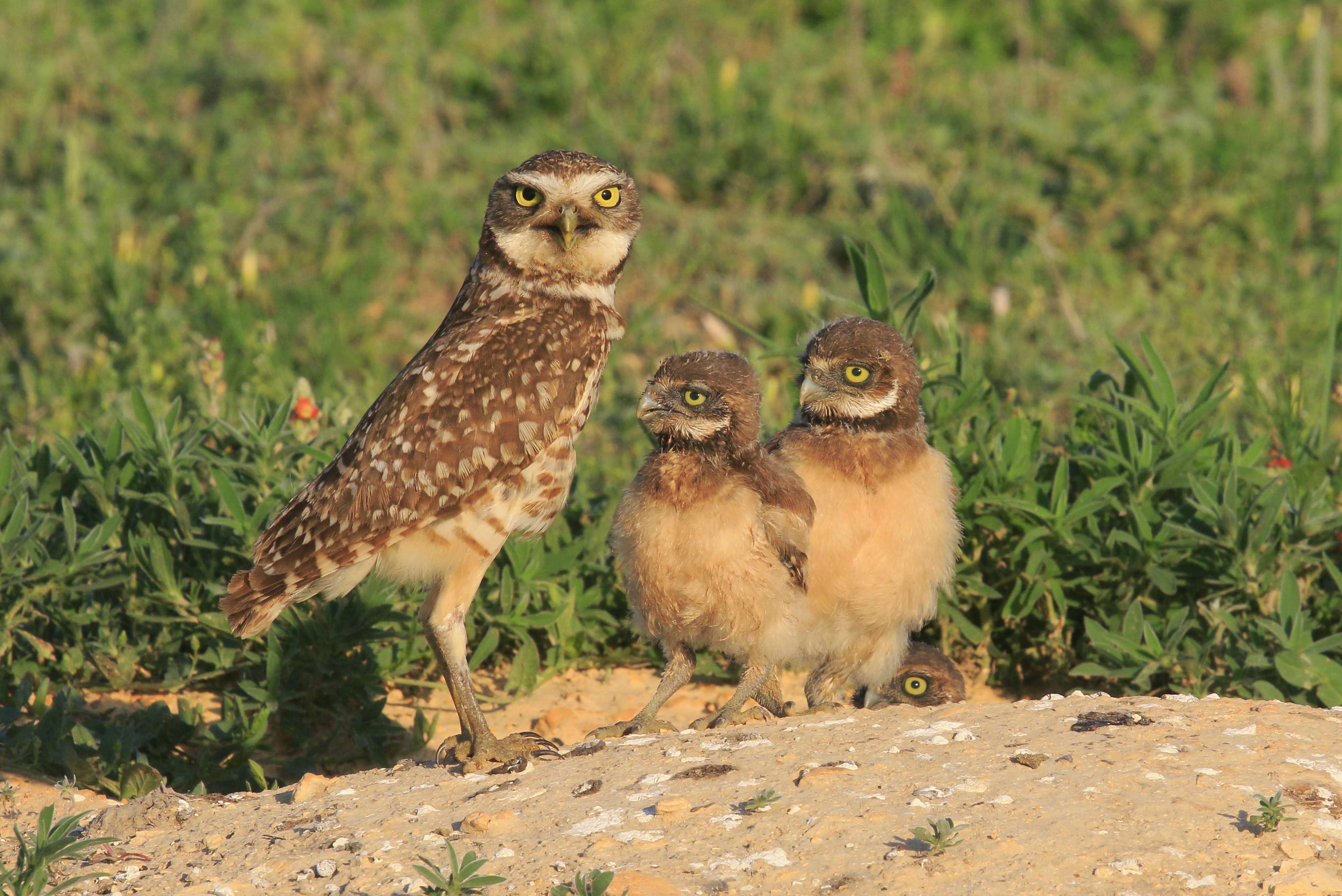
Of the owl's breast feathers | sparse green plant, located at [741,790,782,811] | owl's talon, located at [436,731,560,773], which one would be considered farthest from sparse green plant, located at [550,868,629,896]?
the owl's breast feathers

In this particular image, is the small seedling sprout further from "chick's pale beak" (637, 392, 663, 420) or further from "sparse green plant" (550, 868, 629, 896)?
"chick's pale beak" (637, 392, 663, 420)

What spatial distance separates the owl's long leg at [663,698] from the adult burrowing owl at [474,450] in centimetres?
26

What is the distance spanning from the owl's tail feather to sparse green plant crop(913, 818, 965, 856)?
2.26 meters

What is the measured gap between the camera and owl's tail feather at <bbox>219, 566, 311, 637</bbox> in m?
4.78

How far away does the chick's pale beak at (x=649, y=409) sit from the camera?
493 cm

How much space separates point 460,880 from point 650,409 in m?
1.98

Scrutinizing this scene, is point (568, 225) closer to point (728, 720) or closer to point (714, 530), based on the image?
point (714, 530)

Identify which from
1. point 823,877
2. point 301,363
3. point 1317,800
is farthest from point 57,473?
point 1317,800

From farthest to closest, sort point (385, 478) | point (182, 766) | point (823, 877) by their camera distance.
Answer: point (182, 766)
point (385, 478)
point (823, 877)

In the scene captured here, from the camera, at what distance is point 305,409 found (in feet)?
19.3

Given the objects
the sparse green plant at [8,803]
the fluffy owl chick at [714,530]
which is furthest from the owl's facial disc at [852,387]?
the sparse green plant at [8,803]

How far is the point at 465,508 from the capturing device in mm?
4863

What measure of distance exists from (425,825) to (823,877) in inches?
43.7

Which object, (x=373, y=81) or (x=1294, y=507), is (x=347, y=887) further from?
(x=373, y=81)
